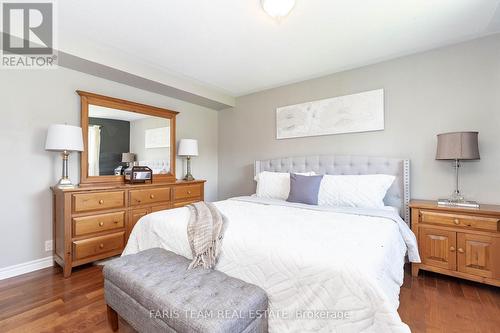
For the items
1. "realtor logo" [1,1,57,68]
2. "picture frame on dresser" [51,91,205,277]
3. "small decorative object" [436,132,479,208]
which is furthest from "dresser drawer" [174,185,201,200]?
"small decorative object" [436,132,479,208]

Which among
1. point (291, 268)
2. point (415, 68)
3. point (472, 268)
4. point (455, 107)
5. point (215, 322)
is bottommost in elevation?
point (472, 268)

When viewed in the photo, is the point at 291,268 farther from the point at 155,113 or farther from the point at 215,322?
the point at 155,113

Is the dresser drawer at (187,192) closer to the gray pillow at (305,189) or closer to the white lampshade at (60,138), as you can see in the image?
the white lampshade at (60,138)

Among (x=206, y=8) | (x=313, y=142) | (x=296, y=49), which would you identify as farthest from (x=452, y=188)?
(x=206, y=8)

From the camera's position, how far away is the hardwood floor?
5.22ft

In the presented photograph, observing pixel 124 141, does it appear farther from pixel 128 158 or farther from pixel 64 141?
pixel 64 141

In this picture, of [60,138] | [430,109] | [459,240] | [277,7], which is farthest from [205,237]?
[430,109]

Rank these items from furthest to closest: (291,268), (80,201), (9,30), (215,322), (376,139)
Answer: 1. (376,139)
2. (80,201)
3. (9,30)
4. (291,268)
5. (215,322)

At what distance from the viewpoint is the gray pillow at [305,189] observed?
2516 millimetres

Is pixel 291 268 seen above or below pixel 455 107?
below

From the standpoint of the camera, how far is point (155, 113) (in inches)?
135

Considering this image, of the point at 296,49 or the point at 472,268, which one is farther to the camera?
the point at 296,49

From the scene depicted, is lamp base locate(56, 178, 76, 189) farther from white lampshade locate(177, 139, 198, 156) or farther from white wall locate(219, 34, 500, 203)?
white wall locate(219, 34, 500, 203)

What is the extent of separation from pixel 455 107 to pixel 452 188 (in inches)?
33.3
